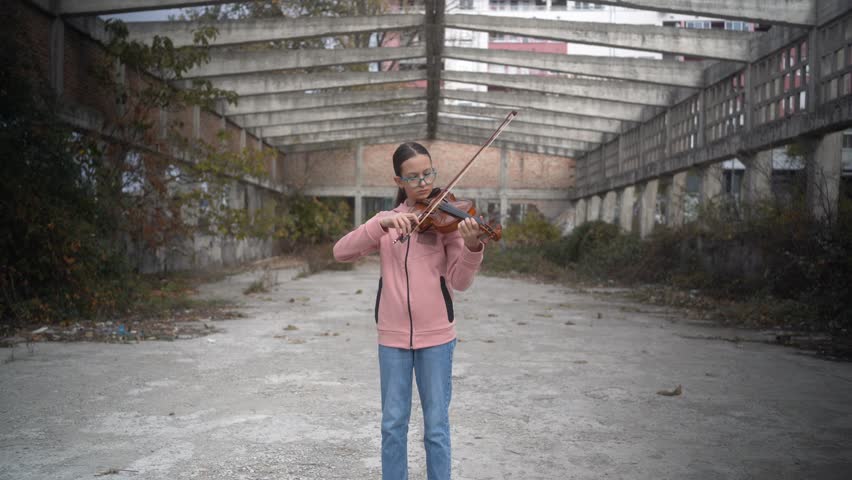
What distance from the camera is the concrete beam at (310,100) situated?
20.2m

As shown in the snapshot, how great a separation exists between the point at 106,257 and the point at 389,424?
7.31 meters

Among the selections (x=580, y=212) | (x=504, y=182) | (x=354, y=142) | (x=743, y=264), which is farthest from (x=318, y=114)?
(x=743, y=264)

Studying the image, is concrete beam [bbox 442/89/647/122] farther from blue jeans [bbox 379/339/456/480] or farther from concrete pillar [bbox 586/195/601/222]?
blue jeans [bbox 379/339/456/480]

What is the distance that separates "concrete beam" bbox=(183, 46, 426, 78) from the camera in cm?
1558

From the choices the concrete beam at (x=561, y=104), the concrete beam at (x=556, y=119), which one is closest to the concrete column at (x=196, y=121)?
the concrete beam at (x=561, y=104)

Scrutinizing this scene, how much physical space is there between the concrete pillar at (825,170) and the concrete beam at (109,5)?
8993mm

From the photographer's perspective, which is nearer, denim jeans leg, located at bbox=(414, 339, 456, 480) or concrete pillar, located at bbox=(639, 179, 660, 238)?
denim jeans leg, located at bbox=(414, 339, 456, 480)

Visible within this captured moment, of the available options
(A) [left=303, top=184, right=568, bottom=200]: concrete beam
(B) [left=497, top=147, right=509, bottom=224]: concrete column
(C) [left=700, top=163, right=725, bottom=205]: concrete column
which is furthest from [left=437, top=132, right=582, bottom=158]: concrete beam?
(C) [left=700, top=163, right=725, bottom=205]: concrete column

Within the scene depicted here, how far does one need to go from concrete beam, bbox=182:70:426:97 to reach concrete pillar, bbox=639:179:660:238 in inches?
260

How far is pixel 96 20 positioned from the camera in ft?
41.8

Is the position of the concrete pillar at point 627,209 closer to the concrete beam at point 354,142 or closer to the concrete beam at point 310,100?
the concrete beam at point 310,100

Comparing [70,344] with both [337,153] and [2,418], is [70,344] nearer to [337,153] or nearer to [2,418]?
[2,418]

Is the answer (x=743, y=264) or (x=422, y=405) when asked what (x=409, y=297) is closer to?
(x=422, y=405)

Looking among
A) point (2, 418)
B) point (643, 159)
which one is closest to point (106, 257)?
point (2, 418)
